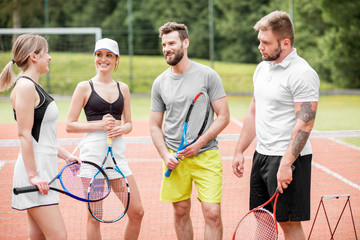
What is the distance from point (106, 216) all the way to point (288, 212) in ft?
9.24

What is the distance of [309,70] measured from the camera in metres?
3.54

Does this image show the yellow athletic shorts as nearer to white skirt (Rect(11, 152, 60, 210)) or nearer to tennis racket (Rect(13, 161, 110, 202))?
tennis racket (Rect(13, 161, 110, 202))

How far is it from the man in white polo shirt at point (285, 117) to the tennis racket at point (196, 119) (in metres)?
0.47

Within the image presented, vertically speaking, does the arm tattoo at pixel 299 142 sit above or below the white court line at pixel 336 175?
above

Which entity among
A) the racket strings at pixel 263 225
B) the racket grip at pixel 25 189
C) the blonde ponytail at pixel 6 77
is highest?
the blonde ponytail at pixel 6 77

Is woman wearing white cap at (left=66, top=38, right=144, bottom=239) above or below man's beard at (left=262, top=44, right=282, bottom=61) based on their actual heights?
below

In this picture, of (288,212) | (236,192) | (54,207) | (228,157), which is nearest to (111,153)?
(54,207)

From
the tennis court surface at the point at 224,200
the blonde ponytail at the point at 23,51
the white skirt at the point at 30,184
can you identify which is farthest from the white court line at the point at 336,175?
the blonde ponytail at the point at 23,51

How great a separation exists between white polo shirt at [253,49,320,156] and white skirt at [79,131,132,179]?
1.21m

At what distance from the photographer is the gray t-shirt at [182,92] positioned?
406cm

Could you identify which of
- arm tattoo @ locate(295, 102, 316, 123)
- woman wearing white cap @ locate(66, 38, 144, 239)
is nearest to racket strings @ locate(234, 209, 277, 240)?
arm tattoo @ locate(295, 102, 316, 123)

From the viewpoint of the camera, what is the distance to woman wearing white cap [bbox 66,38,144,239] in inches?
159

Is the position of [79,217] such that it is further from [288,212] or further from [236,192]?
[288,212]

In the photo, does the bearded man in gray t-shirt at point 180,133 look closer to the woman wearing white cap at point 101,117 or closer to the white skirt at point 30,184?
the woman wearing white cap at point 101,117
